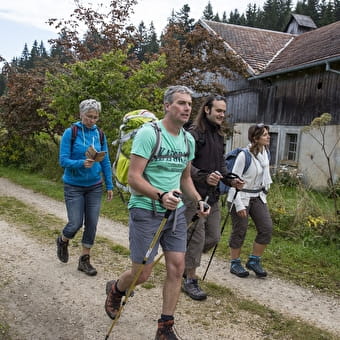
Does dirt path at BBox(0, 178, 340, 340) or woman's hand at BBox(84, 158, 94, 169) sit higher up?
woman's hand at BBox(84, 158, 94, 169)

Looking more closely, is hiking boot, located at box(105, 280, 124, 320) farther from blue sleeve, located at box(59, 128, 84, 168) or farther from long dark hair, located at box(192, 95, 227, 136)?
long dark hair, located at box(192, 95, 227, 136)

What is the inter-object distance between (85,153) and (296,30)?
30123 mm

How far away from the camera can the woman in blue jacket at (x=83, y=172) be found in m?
4.41

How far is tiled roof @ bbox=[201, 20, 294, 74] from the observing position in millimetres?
17769

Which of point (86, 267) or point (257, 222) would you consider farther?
point (257, 222)

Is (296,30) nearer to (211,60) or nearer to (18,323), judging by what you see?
(211,60)

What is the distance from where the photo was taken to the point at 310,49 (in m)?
16.3

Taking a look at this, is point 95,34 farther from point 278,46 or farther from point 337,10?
point 337,10

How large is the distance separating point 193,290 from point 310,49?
14.7 m

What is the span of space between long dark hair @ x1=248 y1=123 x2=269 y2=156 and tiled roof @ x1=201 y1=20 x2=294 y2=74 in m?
12.8

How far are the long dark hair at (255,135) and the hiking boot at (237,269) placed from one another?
1.43 metres

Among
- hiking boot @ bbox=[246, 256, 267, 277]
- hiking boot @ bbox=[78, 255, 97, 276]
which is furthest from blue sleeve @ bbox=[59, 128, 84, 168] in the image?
hiking boot @ bbox=[246, 256, 267, 277]

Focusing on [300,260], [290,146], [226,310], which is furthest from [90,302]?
[290,146]

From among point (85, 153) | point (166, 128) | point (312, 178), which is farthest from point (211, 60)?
point (166, 128)
